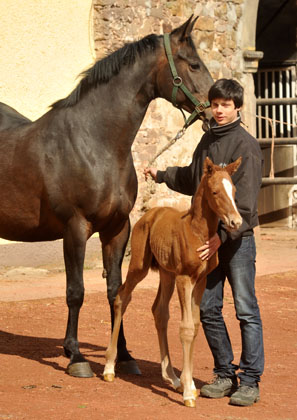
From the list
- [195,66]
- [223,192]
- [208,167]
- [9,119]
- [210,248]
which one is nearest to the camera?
[223,192]

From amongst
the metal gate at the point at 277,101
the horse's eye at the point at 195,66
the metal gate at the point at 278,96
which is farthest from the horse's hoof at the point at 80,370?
the metal gate at the point at 278,96

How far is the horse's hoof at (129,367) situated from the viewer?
6.34 metres

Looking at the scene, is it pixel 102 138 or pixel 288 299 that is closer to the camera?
pixel 102 138

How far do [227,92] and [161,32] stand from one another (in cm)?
770

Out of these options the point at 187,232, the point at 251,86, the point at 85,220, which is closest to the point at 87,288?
the point at 85,220

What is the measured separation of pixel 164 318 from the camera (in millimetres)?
5941

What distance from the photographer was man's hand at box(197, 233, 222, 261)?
5246 mm

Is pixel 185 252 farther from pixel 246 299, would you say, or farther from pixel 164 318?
pixel 164 318

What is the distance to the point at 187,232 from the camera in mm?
5359

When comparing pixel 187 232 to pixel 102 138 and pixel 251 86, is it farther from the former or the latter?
pixel 251 86

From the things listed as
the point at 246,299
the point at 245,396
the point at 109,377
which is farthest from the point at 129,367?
the point at 246,299

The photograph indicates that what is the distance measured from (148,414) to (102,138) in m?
2.24

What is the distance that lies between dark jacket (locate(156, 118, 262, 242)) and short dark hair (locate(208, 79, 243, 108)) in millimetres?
149

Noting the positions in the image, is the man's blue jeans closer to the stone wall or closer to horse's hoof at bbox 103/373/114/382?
horse's hoof at bbox 103/373/114/382
